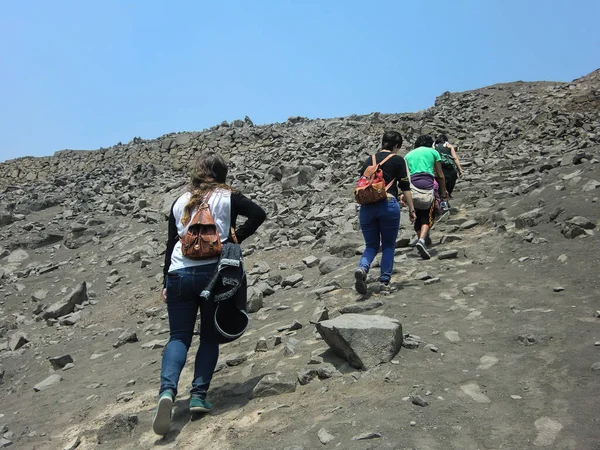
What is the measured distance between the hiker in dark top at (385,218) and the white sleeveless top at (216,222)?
198 cm

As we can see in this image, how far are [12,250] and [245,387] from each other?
11.3 metres

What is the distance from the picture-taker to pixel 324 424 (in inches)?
122

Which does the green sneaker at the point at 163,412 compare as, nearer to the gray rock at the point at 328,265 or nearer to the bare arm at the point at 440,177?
the gray rock at the point at 328,265

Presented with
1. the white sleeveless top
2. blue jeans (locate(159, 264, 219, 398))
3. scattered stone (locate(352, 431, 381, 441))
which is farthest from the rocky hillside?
the white sleeveless top

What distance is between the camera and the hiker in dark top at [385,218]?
5.46 metres

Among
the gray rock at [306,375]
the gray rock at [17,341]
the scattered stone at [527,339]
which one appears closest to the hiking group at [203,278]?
the gray rock at [306,375]

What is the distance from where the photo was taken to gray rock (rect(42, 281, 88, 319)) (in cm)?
950

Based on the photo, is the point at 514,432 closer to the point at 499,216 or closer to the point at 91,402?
the point at 91,402

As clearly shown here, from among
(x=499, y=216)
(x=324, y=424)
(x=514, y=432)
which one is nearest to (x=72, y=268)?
(x=499, y=216)

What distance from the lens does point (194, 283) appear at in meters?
3.61

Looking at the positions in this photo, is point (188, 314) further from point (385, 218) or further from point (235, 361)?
point (385, 218)

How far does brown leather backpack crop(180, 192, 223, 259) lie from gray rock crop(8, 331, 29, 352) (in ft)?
19.7

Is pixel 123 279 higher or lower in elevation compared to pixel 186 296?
lower

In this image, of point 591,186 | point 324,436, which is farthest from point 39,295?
point 591,186
